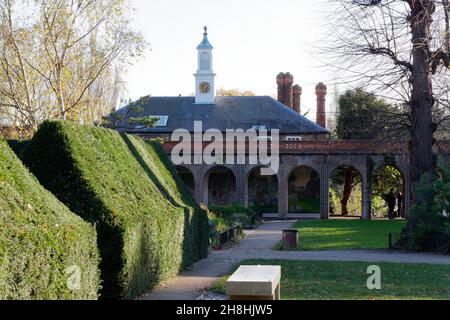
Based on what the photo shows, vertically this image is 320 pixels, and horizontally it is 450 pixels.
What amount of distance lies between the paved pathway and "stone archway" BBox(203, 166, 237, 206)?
68.1 feet

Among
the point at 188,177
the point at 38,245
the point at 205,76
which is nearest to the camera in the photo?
the point at 38,245

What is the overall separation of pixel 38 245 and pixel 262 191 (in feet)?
124

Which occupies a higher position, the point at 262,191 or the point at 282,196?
the point at 262,191

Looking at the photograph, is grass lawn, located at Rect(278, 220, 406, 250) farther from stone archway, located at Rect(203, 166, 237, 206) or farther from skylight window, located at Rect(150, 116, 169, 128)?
skylight window, located at Rect(150, 116, 169, 128)

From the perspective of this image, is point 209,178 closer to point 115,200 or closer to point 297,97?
point 297,97

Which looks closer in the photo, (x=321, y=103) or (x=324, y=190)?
Answer: (x=324, y=190)

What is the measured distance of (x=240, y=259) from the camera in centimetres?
1719

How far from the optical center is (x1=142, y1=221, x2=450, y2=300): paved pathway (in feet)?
39.1

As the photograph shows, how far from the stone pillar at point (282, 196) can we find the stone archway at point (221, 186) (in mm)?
3604

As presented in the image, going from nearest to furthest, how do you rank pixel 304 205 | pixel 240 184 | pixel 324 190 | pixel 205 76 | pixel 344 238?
pixel 344 238 → pixel 324 190 → pixel 240 184 → pixel 304 205 → pixel 205 76

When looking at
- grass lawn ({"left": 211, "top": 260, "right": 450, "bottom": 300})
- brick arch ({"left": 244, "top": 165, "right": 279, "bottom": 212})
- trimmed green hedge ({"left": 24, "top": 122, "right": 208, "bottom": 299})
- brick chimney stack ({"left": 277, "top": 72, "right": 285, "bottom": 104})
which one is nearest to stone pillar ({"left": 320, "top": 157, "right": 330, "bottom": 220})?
brick arch ({"left": 244, "top": 165, "right": 279, "bottom": 212})

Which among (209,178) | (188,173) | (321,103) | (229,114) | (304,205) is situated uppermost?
(321,103)

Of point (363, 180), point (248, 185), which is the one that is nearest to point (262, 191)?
point (248, 185)

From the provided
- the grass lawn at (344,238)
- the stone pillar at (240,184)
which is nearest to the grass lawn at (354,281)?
the grass lawn at (344,238)
